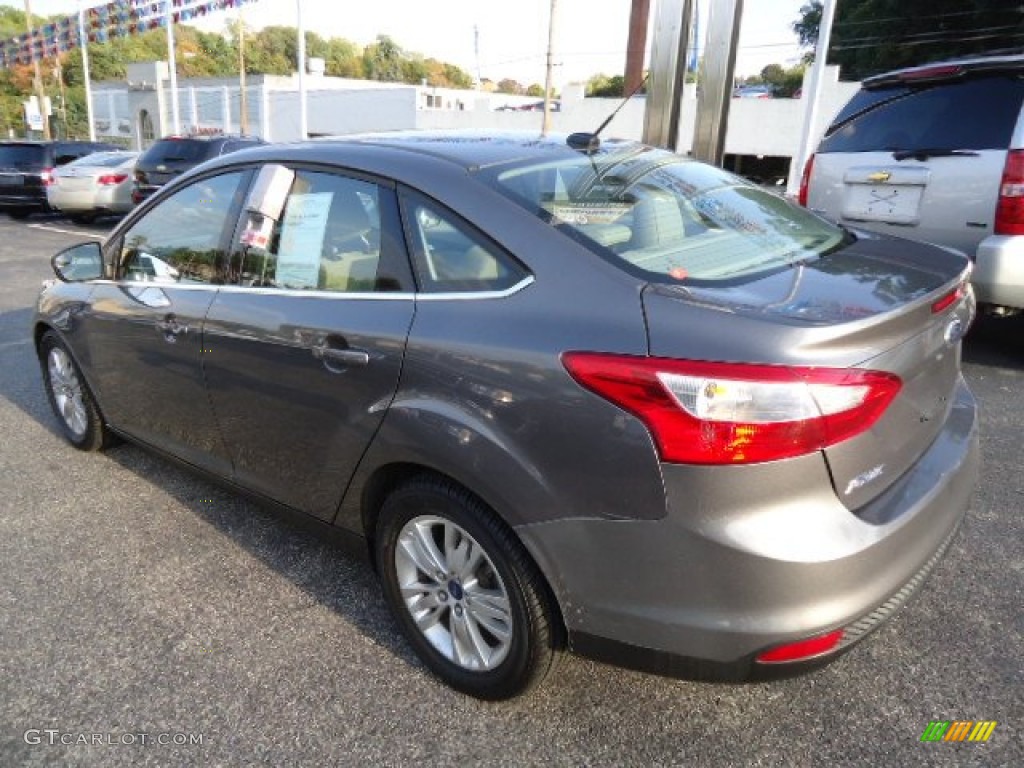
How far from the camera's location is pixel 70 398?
159 inches

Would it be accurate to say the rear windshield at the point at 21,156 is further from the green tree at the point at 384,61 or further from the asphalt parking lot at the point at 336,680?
the green tree at the point at 384,61

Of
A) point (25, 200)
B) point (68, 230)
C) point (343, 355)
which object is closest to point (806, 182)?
point (343, 355)

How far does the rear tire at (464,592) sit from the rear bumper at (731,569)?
110mm

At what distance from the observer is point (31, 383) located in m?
5.22

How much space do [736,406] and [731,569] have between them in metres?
0.37

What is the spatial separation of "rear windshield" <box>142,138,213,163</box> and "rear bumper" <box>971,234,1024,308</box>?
11.5 metres

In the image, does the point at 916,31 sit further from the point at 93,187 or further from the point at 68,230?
the point at 68,230

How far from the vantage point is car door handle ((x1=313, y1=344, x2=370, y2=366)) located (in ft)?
7.34

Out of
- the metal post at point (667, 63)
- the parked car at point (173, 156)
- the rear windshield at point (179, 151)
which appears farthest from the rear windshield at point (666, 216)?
the rear windshield at point (179, 151)

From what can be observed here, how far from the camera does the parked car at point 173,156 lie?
40.9 feet

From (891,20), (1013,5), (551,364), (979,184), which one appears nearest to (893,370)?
(551,364)

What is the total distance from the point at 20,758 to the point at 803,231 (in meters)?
2.81

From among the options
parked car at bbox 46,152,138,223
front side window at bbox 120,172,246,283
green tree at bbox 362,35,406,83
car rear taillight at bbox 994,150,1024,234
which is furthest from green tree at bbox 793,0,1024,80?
green tree at bbox 362,35,406,83

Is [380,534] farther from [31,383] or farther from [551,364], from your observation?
[31,383]
